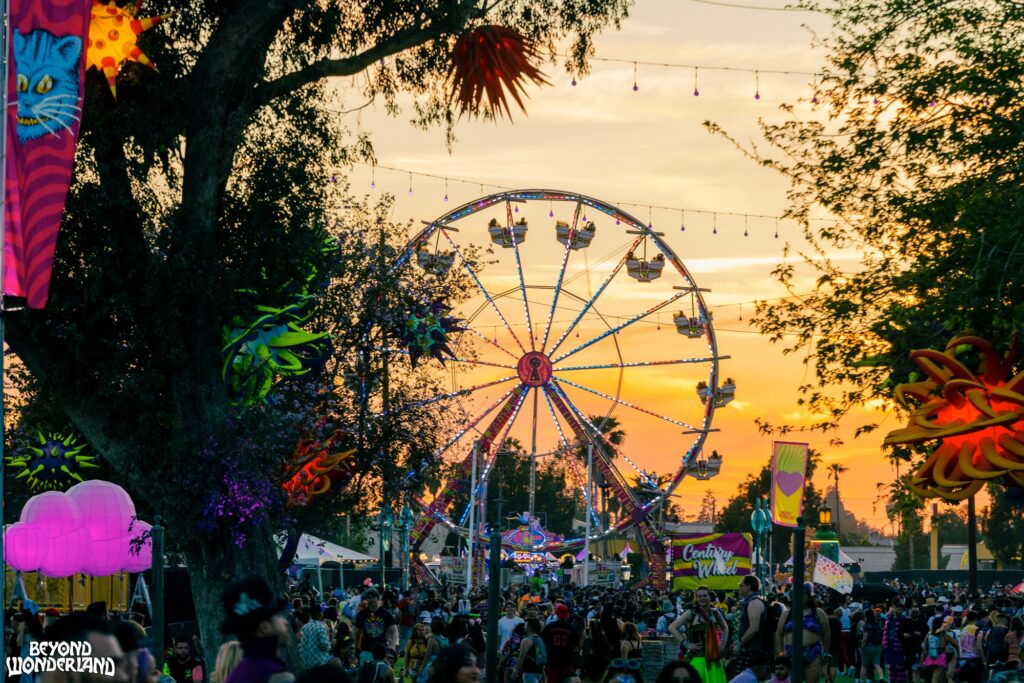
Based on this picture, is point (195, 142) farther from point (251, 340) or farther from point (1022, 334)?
point (1022, 334)

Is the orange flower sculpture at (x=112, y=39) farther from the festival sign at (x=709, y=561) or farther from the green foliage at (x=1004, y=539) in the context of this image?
the green foliage at (x=1004, y=539)

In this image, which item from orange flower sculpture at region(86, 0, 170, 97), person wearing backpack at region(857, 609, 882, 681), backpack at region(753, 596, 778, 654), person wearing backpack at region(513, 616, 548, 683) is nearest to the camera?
backpack at region(753, 596, 778, 654)

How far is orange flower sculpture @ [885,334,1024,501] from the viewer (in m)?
16.7

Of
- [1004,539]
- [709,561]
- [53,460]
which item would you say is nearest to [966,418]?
[53,460]

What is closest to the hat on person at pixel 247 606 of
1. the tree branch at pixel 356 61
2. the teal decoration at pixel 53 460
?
the tree branch at pixel 356 61

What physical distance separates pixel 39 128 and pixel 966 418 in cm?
1051

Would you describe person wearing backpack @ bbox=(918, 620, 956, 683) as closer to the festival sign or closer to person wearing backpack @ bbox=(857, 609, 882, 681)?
person wearing backpack @ bbox=(857, 609, 882, 681)

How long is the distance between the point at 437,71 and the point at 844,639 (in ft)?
52.4

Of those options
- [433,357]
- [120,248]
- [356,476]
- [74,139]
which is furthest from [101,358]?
[433,357]

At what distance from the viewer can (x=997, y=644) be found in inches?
952

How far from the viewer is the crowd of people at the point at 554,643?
22.0 feet

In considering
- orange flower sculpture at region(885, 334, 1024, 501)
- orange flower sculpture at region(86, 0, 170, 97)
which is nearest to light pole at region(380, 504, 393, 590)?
orange flower sculpture at region(885, 334, 1024, 501)

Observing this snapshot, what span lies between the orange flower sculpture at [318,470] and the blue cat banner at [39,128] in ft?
27.7

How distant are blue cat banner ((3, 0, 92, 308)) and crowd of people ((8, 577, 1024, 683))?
325 cm
